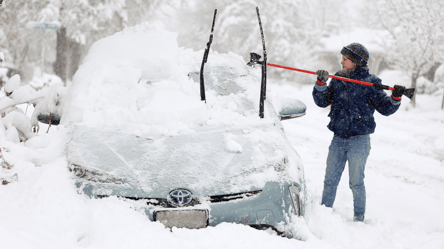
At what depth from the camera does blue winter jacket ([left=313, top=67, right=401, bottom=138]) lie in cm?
327

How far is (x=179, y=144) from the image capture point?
270 centimetres

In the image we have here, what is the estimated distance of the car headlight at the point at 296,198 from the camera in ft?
8.22

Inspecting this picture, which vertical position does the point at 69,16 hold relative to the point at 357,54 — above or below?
below

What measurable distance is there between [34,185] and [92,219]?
1.82 feet

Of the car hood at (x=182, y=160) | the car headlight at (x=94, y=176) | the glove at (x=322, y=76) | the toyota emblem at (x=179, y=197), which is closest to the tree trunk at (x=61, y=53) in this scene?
the car hood at (x=182, y=160)

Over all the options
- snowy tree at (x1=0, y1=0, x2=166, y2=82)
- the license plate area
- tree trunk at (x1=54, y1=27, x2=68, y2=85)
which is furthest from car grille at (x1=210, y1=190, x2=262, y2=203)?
tree trunk at (x1=54, y1=27, x2=68, y2=85)

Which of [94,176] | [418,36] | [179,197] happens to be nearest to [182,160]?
[179,197]

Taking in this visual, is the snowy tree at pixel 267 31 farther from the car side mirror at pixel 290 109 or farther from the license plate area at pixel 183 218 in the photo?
the license plate area at pixel 183 218

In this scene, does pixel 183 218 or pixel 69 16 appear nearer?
pixel 183 218

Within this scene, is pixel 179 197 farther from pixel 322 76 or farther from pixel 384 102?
pixel 384 102

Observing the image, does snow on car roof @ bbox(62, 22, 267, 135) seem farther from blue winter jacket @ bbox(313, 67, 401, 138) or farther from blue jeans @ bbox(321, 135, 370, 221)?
blue jeans @ bbox(321, 135, 370, 221)

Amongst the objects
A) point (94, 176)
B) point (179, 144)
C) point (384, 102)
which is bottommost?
point (94, 176)

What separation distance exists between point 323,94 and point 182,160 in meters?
1.69

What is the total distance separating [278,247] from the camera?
2273 millimetres
